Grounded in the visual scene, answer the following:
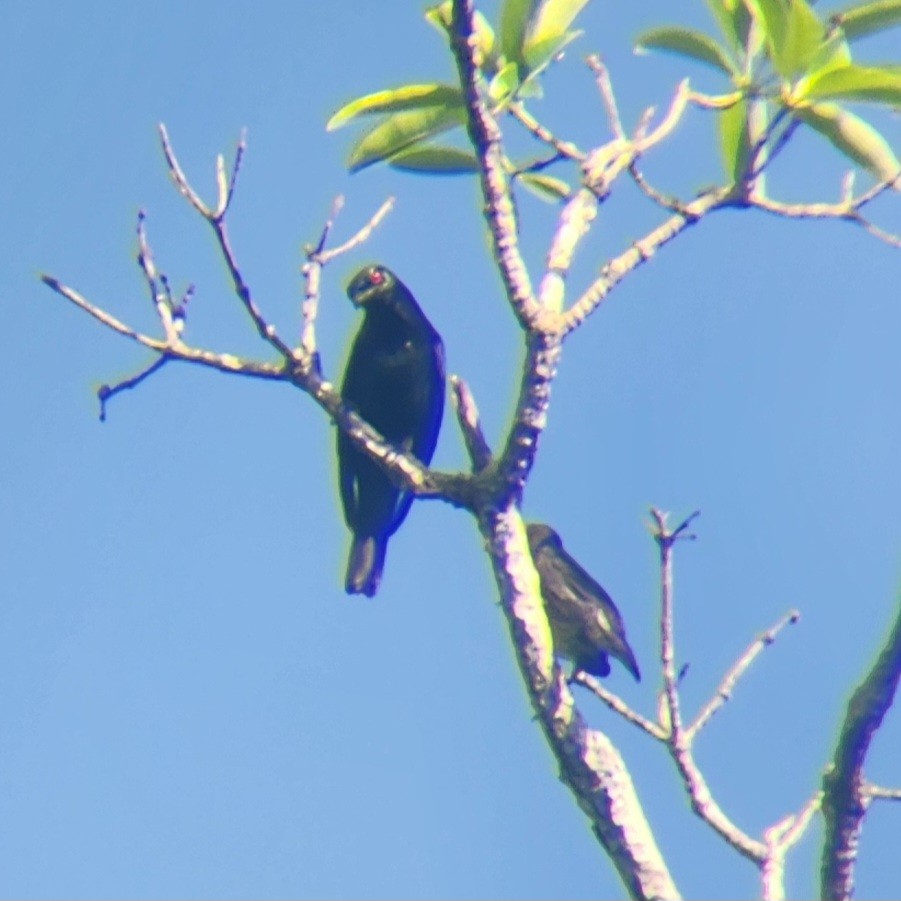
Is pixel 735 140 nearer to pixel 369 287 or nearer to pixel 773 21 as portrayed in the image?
pixel 773 21

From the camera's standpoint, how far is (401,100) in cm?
453

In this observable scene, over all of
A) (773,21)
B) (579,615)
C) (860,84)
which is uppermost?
(773,21)

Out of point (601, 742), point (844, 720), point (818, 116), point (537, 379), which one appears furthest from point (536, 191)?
point (844, 720)

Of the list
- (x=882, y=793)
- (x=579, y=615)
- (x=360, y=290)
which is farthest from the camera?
(x=360, y=290)

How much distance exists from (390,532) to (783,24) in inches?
129

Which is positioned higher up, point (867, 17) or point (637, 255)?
point (867, 17)

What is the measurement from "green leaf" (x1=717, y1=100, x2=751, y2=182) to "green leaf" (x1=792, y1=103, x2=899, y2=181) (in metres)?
0.14

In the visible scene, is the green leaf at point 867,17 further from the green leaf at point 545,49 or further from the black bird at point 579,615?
the black bird at point 579,615

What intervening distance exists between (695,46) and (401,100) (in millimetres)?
816

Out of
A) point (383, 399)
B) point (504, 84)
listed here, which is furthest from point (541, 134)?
point (383, 399)

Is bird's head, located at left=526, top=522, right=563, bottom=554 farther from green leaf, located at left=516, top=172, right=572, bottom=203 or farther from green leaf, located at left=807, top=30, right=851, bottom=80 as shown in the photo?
green leaf, located at left=807, top=30, right=851, bottom=80

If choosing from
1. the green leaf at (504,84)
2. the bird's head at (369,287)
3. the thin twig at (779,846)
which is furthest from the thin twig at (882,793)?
the bird's head at (369,287)

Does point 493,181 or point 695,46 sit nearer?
point 493,181

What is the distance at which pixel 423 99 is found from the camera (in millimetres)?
4520
